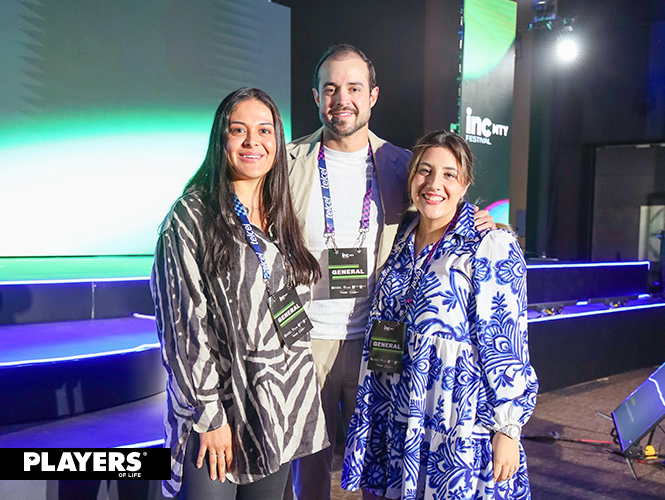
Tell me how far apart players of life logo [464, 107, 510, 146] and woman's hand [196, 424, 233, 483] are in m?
4.37

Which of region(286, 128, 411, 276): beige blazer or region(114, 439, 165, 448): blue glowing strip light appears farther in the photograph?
region(114, 439, 165, 448): blue glowing strip light

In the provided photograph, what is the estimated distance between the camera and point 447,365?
4.78 feet

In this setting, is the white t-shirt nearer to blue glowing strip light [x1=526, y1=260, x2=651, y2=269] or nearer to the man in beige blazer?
the man in beige blazer

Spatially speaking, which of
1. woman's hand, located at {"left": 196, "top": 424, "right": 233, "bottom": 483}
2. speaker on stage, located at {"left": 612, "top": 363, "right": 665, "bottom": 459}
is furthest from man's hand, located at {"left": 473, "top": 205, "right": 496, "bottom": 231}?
speaker on stage, located at {"left": 612, "top": 363, "right": 665, "bottom": 459}

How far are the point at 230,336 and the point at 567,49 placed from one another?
22.3ft

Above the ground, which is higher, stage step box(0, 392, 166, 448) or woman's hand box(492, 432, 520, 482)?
woman's hand box(492, 432, 520, 482)

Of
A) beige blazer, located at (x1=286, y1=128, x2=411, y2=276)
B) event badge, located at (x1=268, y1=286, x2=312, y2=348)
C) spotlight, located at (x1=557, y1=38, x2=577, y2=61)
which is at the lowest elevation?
event badge, located at (x1=268, y1=286, x2=312, y2=348)

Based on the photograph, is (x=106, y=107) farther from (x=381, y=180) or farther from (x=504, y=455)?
(x=504, y=455)

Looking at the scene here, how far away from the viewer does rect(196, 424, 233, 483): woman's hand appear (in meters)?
1.27

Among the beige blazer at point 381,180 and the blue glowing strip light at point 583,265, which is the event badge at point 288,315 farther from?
the blue glowing strip light at point 583,265

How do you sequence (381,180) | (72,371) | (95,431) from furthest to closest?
(72,371)
(95,431)
(381,180)

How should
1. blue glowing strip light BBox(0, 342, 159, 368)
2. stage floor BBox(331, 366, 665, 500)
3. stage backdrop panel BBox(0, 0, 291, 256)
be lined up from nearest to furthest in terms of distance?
blue glowing strip light BBox(0, 342, 159, 368) < stage floor BBox(331, 366, 665, 500) < stage backdrop panel BBox(0, 0, 291, 256)

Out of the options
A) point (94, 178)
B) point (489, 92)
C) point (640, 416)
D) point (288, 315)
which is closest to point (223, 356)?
point (288, 315)

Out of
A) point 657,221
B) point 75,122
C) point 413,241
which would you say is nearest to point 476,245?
point 413,241
